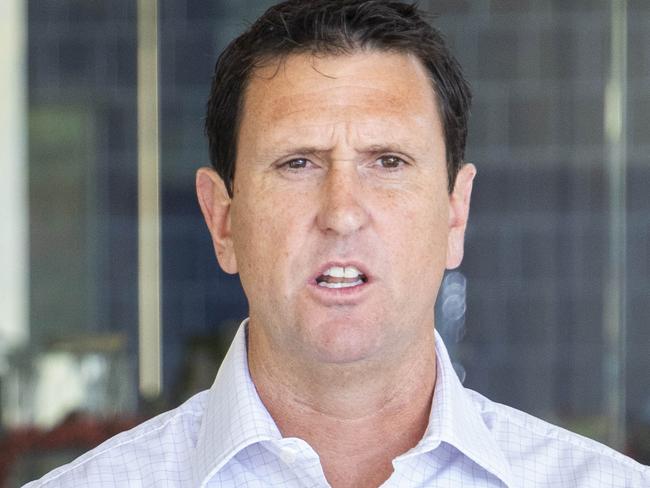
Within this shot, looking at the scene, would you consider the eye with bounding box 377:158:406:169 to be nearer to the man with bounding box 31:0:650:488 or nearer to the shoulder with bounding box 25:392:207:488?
the man with bounding box 31:0:650:488

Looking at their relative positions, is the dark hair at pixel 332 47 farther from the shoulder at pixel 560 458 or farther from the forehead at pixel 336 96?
the shoulder at pixel 560 458

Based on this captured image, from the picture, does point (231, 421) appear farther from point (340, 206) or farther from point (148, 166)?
point (148, 166)

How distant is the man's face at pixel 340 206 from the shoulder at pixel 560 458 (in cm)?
20

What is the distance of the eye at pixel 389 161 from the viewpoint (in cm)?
157

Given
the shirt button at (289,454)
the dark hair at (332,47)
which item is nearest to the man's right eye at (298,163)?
the dark hair at (332,47)

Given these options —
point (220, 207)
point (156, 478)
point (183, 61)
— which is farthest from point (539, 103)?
point (156, 478)

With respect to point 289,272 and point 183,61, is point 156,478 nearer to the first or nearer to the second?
point 289,272

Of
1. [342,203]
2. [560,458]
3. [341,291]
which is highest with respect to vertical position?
[342,203]

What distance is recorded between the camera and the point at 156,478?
1.61 metres

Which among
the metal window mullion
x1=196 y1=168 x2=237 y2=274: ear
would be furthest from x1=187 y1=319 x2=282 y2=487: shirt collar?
the metal window mullion

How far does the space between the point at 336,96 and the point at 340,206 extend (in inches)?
6.1

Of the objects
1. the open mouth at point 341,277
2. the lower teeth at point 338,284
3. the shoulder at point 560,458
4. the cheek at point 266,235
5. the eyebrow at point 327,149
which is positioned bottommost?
the shoulder at point 560,458

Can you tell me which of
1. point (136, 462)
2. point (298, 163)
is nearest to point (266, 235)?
point (298, 163)

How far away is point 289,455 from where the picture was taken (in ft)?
5.09
